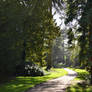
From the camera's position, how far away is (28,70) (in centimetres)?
2034

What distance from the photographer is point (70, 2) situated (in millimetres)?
16953

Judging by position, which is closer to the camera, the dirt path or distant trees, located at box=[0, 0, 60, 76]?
the dirt path

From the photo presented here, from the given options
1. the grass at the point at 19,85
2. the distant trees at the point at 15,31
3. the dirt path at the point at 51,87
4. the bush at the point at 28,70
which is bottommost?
the dirt path at the point at 51,87

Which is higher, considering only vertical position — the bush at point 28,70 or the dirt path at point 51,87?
the bush at point 28,70

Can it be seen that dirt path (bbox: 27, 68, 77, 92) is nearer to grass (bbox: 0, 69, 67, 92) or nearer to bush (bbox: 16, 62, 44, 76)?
grass (bbox: 0, 69, 67, 92)

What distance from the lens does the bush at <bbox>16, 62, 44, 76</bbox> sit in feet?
64.6

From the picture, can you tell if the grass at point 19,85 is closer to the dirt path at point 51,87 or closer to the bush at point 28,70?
the dirt path at point 51,87

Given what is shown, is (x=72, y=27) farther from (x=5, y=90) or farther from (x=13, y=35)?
(x=5, y=90)

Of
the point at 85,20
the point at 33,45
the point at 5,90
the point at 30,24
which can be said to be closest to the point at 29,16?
the point at 30,24

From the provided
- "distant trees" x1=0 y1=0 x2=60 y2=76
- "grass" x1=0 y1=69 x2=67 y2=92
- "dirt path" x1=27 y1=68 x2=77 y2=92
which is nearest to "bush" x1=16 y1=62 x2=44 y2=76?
"distant trees" x1=0 y1=0 x2=60 y2=76

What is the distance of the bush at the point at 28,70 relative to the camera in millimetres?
19688

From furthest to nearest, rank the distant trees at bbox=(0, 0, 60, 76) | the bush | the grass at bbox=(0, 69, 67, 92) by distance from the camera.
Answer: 1. the bush
2. the distant trees at bbox=(0, 0, 60, 76)
3. the grass at bbox=(0, 69, 67, 92)

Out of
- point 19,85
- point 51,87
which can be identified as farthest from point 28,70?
point 51,87

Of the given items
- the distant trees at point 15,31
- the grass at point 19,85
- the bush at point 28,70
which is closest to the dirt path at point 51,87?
the grass at point 19,85
